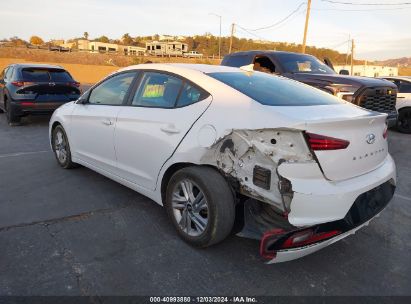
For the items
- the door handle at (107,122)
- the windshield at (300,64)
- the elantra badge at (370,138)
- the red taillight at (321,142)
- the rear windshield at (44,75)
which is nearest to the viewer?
the red taillight at (321,142)

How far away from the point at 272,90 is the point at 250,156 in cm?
91

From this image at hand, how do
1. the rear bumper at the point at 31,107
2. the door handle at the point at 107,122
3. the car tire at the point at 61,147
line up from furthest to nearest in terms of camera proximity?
the rear bumper at the point at 31,107, the car tire at the point at 61,147, the door handle at the point at 107,122

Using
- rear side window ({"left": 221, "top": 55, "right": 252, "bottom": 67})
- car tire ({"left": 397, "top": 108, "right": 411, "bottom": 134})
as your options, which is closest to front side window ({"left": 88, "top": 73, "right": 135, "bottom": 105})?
rear side window ({"left": 221, "top": 55, "right": 252, "bottom": 67})

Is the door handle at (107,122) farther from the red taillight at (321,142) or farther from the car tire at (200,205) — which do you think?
the red taillight at (321,142)

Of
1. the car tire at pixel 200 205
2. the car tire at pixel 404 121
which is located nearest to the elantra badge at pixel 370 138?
the car tire at pixel 200 205

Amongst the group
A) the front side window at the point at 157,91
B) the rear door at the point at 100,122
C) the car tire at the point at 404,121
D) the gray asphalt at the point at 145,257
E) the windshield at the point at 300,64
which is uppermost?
the windshield at the point at 300,64

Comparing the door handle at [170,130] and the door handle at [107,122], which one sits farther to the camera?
the door handle at [107,122]

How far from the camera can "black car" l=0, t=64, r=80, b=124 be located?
8688mm

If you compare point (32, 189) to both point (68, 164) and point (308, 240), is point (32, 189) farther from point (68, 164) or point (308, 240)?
point (308, 240)

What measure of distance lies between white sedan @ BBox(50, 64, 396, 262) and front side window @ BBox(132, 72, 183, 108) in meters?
0.01

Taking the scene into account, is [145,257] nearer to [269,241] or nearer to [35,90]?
[269,241]

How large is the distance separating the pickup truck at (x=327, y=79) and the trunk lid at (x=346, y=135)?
3290 millimetres

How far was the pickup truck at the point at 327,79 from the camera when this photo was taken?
275 inches

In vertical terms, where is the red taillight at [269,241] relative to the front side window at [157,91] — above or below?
below
